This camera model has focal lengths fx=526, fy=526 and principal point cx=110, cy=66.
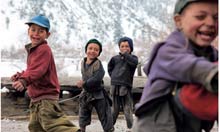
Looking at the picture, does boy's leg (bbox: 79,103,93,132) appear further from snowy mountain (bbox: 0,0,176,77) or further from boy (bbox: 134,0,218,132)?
snowy mountain (bbox: 0,0,176,77)

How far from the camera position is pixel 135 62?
21.0 ft

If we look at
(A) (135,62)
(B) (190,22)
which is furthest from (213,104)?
(A) (135,62)

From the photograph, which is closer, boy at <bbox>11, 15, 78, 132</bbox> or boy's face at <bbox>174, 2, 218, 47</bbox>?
boy's face at <bbox>174, 2, 218, 47</bbox>

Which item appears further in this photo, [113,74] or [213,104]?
[113,74]

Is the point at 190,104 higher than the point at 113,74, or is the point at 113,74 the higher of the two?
the point at 190,104

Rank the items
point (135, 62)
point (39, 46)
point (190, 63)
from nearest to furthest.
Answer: point (190, 63) → point (39, 46) → point (135, 62)

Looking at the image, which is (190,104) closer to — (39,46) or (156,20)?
(39,46)

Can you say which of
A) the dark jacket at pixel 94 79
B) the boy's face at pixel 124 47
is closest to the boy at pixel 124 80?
the boy's face at pixel 124 47

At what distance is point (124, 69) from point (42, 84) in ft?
8.02

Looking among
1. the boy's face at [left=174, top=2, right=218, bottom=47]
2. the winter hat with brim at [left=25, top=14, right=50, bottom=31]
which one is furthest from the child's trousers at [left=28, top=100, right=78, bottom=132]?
the boy's face at [left=174, top=2, right=218, bottom=47]

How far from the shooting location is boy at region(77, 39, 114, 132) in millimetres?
5504

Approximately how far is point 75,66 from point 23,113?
9.28 m

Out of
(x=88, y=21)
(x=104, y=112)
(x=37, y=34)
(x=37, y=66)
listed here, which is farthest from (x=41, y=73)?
(x=88, y=21)

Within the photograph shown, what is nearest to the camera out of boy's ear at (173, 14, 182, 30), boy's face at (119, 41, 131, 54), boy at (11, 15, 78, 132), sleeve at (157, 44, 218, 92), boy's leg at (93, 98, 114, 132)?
sleeve at (157, 44, 218, 92)
